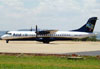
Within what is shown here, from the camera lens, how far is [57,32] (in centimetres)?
6819

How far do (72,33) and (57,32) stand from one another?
3.47 m

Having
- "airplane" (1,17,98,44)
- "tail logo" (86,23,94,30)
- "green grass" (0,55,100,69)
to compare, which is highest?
"green grass" (0,55,100,69)

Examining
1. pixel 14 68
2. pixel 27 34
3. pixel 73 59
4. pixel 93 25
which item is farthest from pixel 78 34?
pixel 14 68

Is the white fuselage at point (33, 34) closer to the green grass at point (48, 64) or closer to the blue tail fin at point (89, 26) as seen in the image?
the blue tail fin at point (89, 26)

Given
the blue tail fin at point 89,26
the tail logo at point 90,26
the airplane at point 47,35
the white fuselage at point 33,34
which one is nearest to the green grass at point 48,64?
the white fuselage at point 33,34

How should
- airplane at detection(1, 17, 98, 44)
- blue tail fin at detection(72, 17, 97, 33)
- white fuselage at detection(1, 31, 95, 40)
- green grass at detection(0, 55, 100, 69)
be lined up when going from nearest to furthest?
green grass at detection(0, 55, 100, 69) < white fuselage at detection(1, 31, 95, 40) < airplane at detection(1, 17, 98, 44) < blue tail fin at detection(72, 17, 97, 33)

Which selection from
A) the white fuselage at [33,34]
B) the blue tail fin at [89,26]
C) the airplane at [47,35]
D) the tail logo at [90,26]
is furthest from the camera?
the tail logo at [90,26]

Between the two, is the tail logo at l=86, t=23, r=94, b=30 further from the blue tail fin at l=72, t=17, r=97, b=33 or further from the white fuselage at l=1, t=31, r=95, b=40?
the white fuselage at l=1, t=31, r=95, b=40

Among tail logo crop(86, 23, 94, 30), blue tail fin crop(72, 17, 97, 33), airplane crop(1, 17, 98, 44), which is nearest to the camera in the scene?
airplane crop(1, 17, 98, 44)

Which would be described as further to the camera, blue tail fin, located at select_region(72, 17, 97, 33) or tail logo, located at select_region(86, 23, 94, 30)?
tail logo, located at select_region(86, 23, 94, 30)

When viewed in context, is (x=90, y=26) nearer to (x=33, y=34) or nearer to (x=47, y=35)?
(x=47, y=35)

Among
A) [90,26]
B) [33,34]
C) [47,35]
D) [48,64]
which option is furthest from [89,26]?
[48,64]

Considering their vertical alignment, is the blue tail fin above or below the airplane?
above

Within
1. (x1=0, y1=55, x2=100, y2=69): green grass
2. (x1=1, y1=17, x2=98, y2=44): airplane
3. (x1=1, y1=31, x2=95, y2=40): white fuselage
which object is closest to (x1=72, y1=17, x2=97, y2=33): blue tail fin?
(x1=1, y1=17, x2=98, y2=44): airplane
